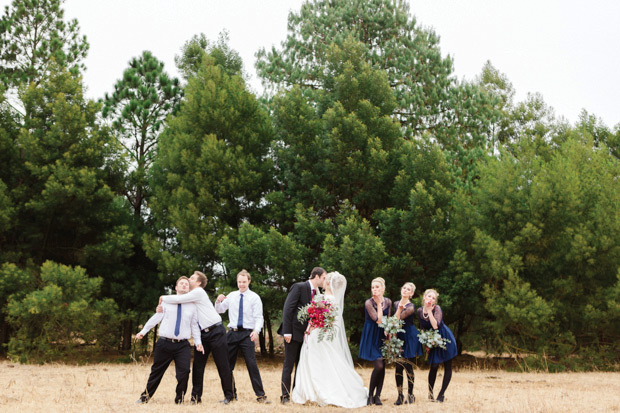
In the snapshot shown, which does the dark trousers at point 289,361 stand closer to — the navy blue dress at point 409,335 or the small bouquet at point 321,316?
the small bouquet at point 321,316

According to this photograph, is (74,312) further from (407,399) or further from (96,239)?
(407,399)

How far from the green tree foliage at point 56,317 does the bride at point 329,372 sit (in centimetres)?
1098

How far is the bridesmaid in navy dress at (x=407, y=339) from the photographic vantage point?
27.9 ft

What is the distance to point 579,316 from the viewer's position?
1753 centimetres

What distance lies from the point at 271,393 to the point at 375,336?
9.82 ft

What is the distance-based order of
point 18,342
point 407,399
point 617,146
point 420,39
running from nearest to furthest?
point 407,399 < point 18,342 < point 420,39 < point 617,146

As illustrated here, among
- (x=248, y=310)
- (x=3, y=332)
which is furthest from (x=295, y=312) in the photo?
(x=3, y=332)

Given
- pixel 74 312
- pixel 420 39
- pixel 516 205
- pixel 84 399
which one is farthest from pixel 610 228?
pixel 74 312

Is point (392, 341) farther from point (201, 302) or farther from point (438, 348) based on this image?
point (201, 302)

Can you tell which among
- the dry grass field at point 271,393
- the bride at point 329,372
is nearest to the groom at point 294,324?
the bride at point 329,372

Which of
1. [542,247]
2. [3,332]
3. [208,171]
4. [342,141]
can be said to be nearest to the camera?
[542,247]

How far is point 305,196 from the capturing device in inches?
747

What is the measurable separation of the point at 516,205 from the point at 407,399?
10.3 meters

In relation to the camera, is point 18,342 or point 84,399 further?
point 18,342
